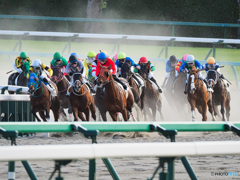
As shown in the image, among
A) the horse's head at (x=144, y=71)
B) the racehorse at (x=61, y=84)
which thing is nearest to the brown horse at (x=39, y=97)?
the racehorse at (x=61, y=84)

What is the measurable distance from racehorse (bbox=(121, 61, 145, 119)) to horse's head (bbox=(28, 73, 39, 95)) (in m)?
1.73

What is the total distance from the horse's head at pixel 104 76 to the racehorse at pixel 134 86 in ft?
3.94

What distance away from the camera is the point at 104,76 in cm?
776

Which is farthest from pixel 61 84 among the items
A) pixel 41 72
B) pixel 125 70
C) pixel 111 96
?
pixel 111 96

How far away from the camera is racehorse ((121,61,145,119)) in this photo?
29.8ft

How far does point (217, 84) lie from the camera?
34.2 ft

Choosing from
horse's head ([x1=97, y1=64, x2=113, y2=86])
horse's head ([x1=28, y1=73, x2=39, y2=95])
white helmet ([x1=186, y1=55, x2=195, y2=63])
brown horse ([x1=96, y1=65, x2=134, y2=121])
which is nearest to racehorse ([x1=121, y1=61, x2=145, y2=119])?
brown horse ([x1=96, y1=65, x2=134, y2=121])

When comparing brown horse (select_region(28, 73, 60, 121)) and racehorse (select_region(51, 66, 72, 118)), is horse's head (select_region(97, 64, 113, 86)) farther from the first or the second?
racehorse (select_region(51, 66, 72, 118))

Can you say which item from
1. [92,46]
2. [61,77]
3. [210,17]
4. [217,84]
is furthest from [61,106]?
[210,17]

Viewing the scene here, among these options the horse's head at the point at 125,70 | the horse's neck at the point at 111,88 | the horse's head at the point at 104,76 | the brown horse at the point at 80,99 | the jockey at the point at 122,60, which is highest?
the jockey at the point at 122,60

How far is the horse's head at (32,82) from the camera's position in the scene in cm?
806

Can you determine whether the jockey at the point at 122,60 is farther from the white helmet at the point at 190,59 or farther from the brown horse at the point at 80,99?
the brown horse at the point at 80,99

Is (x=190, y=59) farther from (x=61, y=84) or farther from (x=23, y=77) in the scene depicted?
(x=23, y=77)

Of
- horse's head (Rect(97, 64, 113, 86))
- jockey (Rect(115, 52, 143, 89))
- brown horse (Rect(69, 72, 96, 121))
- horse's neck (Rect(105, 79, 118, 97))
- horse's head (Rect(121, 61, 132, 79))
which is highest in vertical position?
jockey (Rect(115, 52, 143, 89))
